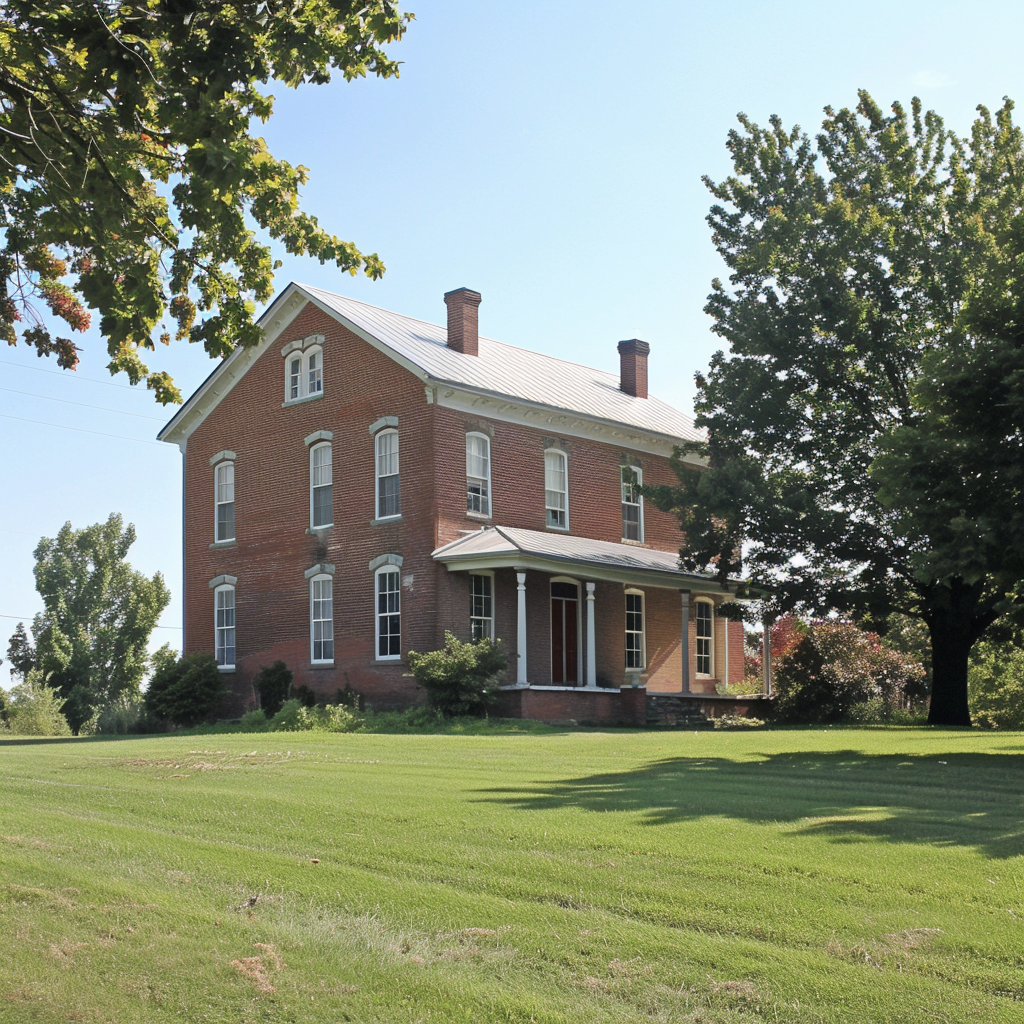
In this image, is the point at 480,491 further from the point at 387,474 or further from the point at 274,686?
the point at 274,686

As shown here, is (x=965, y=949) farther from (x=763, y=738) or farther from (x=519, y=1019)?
(x=763, y=738)

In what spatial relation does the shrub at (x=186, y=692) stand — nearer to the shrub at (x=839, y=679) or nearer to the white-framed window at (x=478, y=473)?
the white-framed window at (x=478, y=473)

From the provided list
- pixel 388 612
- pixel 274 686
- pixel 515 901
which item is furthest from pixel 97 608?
pixel 515 901

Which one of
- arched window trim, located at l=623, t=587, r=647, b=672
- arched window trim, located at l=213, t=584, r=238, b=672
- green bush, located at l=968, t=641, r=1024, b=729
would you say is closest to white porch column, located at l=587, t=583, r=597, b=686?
arched window trim, located at l=623, t=587, r=647, b=672

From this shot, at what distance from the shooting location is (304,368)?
106 feet

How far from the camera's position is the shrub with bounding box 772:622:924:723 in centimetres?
3155

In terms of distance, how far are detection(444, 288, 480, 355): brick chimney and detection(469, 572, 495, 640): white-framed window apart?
7.19 metres

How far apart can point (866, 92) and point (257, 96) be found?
21102 millimetres

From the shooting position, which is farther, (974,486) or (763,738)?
(763,738)

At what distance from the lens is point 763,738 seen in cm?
2077

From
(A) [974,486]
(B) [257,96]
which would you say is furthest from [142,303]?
(A) [974,486]

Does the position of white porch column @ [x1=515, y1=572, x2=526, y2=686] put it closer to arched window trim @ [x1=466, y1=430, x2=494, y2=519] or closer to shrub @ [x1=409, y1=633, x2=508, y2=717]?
shrub @ [x1=409, y1=633, x2=508, y2=717]

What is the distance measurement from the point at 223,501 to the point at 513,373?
915 centimetres

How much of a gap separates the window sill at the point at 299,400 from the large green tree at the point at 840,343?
371 inches
